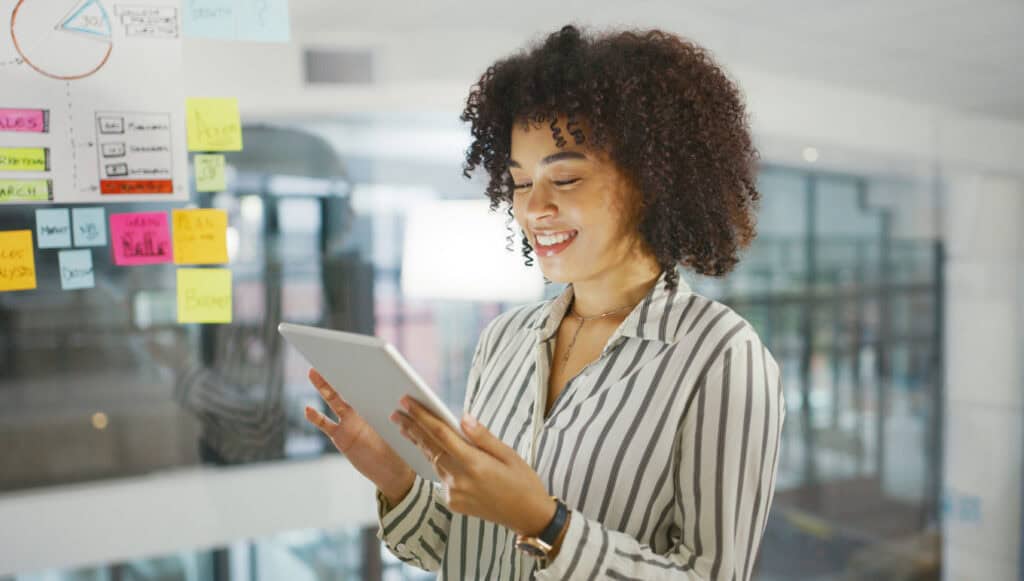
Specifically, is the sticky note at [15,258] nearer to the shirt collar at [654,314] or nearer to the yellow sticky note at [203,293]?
the yellow sticky note at [203,293]

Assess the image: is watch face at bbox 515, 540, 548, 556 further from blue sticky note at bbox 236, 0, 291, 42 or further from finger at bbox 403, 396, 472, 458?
blue sticky note at bbox 236, 0, 291, 42

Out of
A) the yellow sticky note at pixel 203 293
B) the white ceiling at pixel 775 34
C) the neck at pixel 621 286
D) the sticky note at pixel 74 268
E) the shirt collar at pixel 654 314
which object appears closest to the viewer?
the shirt collar at pixel 654 314

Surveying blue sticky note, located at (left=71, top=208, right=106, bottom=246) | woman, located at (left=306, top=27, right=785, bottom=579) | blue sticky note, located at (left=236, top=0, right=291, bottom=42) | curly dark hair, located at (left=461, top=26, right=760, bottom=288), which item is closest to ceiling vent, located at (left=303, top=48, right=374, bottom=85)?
blue sticky note, located at (left=236, top=0, right=291, bottom=42)

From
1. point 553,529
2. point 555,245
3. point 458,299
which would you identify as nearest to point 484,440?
point 553,529

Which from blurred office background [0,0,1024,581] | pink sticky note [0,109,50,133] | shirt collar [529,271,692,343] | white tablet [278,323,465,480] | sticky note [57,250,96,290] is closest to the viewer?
white tablet [278,323,465,480]

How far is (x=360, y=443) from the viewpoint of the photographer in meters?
1.15

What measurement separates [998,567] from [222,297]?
396 cm

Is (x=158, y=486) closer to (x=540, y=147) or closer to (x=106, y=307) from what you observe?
(x=106, y=307)

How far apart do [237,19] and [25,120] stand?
42cm

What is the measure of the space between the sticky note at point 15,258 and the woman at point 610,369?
25.8 inches

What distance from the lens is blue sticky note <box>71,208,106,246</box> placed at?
4.66 feet

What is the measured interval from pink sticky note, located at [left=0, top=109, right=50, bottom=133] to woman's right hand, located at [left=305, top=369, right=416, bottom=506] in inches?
→ 27.1

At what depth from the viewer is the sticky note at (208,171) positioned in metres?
1.51

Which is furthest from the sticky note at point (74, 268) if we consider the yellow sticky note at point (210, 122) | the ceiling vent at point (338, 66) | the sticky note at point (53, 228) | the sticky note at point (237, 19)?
the ceiling vent at point (338, 66)
